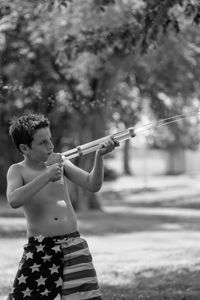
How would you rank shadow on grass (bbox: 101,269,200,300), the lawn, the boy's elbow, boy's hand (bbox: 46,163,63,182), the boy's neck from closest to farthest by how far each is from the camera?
boy's hand (bbox: 46,163,63,182), the boy's elbow, the boy's neck, shadow on grass (bbox: 101,269,200,300), the lawn

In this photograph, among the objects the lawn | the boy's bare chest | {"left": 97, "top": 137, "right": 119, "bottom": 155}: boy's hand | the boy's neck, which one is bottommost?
the lawn

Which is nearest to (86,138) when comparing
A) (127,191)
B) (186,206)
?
(186,206)

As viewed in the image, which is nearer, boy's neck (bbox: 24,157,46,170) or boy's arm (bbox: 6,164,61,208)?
boy's arm (bbox: 6,164,61,208)

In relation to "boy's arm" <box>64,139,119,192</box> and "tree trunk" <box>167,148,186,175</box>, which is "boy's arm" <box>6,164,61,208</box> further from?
"tree trunk" <box>167,148,186,175</box>

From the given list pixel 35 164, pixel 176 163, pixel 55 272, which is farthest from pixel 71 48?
pixel 176 163

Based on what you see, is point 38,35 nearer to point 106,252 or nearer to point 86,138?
point 86,138

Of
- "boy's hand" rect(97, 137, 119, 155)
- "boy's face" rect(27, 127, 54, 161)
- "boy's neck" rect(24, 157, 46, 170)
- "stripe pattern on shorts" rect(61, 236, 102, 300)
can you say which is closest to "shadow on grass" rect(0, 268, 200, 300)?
"stripe pattern on shorts" rect(61, 236, 102, 300)

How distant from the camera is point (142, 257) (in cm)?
929

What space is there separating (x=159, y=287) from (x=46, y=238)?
2.96 metres

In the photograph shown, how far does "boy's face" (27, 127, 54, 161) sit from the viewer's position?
12.8ft

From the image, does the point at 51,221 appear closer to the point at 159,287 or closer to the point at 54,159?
the point at 54,159

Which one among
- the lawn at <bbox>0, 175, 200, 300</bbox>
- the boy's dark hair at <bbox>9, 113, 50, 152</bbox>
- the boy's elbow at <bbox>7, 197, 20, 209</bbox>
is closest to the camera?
the boy's elbow at <bbox>7, 197, 20, 209</bbox>

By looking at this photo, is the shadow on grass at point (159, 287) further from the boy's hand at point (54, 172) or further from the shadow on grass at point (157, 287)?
the boy's hand at point (54, 172)

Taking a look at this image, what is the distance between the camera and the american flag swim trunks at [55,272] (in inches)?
154
